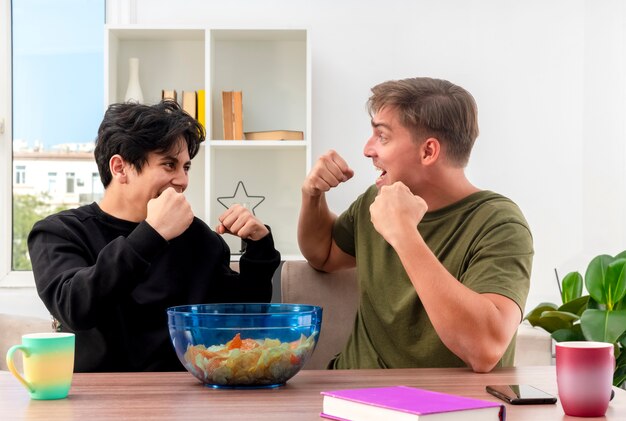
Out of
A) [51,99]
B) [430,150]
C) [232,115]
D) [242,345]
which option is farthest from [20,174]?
[242,345]

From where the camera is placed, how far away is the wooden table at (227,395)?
51.4 inches

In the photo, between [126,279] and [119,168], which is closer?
[126,279]


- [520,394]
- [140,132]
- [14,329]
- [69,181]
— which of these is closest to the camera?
[520,394]

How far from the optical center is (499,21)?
3.95 metres

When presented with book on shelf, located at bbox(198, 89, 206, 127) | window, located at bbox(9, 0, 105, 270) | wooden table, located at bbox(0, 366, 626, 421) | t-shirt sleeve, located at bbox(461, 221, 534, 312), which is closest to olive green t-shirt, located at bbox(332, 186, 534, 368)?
t-shirt sleeve, located at bbox(461, 221, 534, 312)

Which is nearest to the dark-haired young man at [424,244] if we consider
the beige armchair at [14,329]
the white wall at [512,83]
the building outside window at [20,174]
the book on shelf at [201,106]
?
the beige armchair at [14,329]

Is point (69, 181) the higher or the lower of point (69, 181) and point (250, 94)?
the lower

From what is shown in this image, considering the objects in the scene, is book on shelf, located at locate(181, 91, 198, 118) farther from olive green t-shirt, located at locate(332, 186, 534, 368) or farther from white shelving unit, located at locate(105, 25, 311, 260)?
olive green t-shirt, located at locate(332, 186, 534, 368)

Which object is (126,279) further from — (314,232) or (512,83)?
(512,83)

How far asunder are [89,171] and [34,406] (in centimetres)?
281

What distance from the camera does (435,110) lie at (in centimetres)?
224

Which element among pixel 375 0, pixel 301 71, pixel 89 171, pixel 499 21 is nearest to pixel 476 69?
pixel 499 21

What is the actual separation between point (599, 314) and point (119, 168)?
1.69m

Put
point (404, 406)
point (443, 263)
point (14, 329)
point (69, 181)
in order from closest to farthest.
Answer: point (404, 406) → point (443, 263) → point (14, 329) → point (69, 181)
